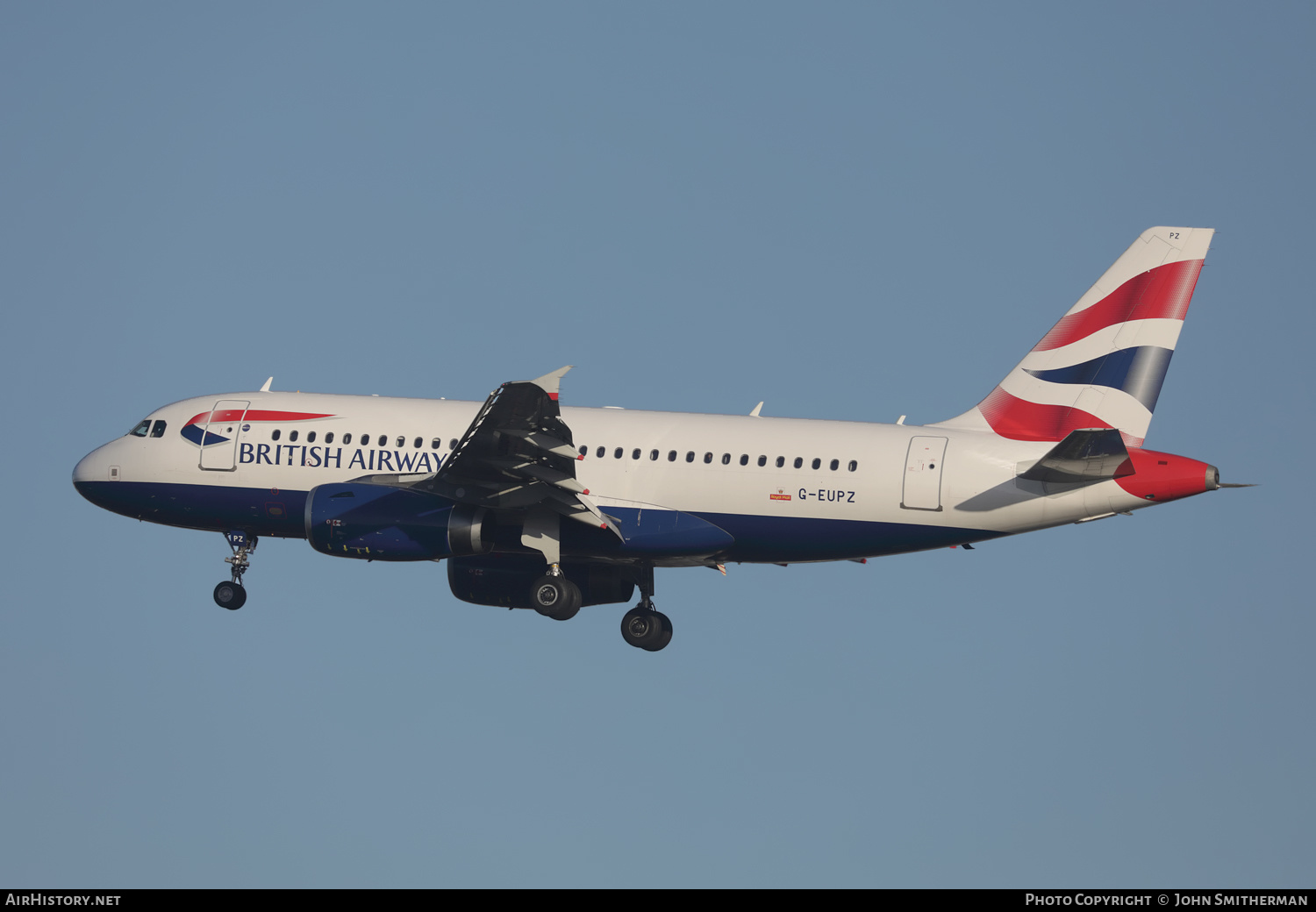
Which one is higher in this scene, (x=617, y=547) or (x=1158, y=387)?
(x=1158, y=387)

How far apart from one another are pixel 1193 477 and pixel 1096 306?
6118 millimetres

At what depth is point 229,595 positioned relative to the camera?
50.1 meters

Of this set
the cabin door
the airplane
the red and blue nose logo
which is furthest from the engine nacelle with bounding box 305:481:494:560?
the cabin door

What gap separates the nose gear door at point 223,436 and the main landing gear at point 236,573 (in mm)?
2151

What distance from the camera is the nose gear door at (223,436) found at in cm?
4847

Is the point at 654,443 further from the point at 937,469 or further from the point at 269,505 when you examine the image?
the point at 269,505

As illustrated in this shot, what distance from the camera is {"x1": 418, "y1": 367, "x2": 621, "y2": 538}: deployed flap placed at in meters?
41.6

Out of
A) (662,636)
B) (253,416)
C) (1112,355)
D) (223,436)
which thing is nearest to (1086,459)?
(1112,355)

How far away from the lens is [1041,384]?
45688mm

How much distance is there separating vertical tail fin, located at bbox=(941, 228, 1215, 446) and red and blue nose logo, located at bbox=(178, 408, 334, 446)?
56.7 ft

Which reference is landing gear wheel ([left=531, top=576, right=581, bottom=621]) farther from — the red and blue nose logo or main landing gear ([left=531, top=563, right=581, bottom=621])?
the red and blue nose logo
